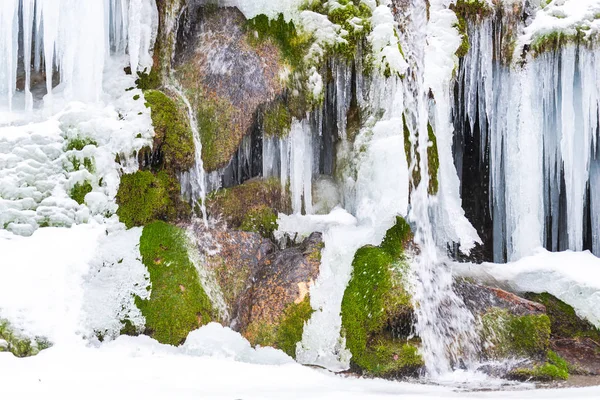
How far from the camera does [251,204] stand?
8.41 metres

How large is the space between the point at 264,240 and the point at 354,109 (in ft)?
8.00

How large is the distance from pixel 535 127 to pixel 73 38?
680 cm

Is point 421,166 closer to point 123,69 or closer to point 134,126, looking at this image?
point 134,126

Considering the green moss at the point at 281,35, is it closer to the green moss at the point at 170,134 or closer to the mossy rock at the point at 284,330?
the green moss at the point at 170,134

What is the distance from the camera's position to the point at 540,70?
8.59 metres

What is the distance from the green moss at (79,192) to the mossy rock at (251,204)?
1.65 m

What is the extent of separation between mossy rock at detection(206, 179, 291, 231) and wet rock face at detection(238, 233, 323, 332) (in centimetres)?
81

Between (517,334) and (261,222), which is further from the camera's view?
(261,222)

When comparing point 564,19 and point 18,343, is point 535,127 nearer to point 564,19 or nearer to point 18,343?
point 564,19

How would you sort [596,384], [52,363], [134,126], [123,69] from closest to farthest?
[52,363] → [596,384] → [134,126] → [123,69]

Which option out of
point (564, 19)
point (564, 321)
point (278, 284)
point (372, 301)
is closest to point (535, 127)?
point (564, 19)

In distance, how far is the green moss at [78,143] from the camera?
24.6ft

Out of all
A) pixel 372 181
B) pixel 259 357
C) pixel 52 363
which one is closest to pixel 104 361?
pixel 52 363

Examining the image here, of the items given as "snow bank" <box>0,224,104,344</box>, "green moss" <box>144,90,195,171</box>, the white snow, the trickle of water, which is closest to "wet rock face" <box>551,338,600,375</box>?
the white snow
